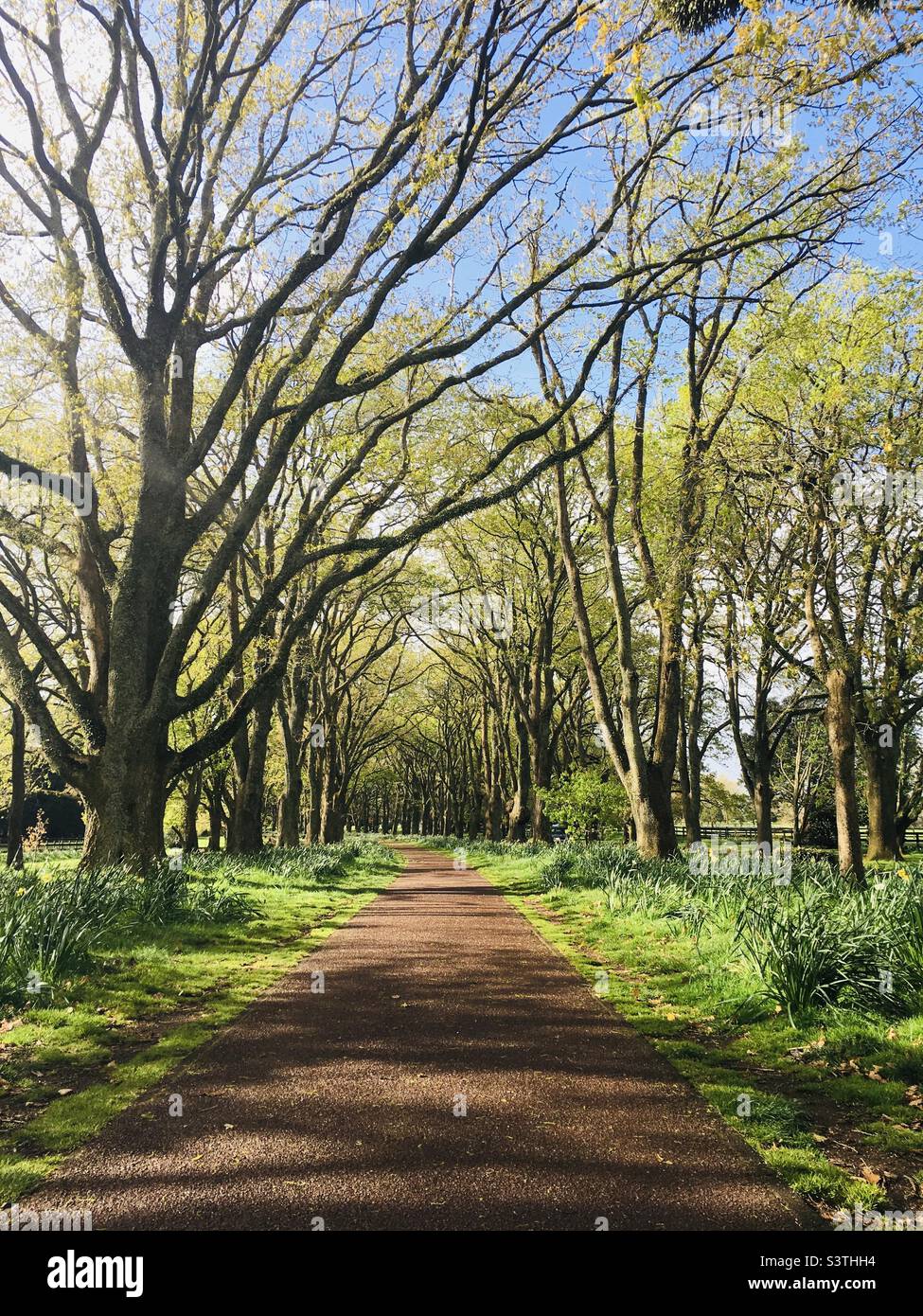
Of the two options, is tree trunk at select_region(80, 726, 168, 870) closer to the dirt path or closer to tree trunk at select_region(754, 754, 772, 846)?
the dirt path

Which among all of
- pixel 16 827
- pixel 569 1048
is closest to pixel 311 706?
pixel 16 827

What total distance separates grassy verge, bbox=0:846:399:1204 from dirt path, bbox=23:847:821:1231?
0.23 metres

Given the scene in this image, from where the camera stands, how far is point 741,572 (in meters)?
13.7

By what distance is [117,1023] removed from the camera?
19.4ft

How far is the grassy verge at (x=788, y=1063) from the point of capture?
12.2ft

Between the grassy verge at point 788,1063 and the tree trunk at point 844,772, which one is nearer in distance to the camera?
the grassy verge at point 788,1063

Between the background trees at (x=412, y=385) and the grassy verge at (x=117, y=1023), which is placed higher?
the background trees at (x=412, y=385)

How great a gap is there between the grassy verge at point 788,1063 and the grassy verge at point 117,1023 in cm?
329
